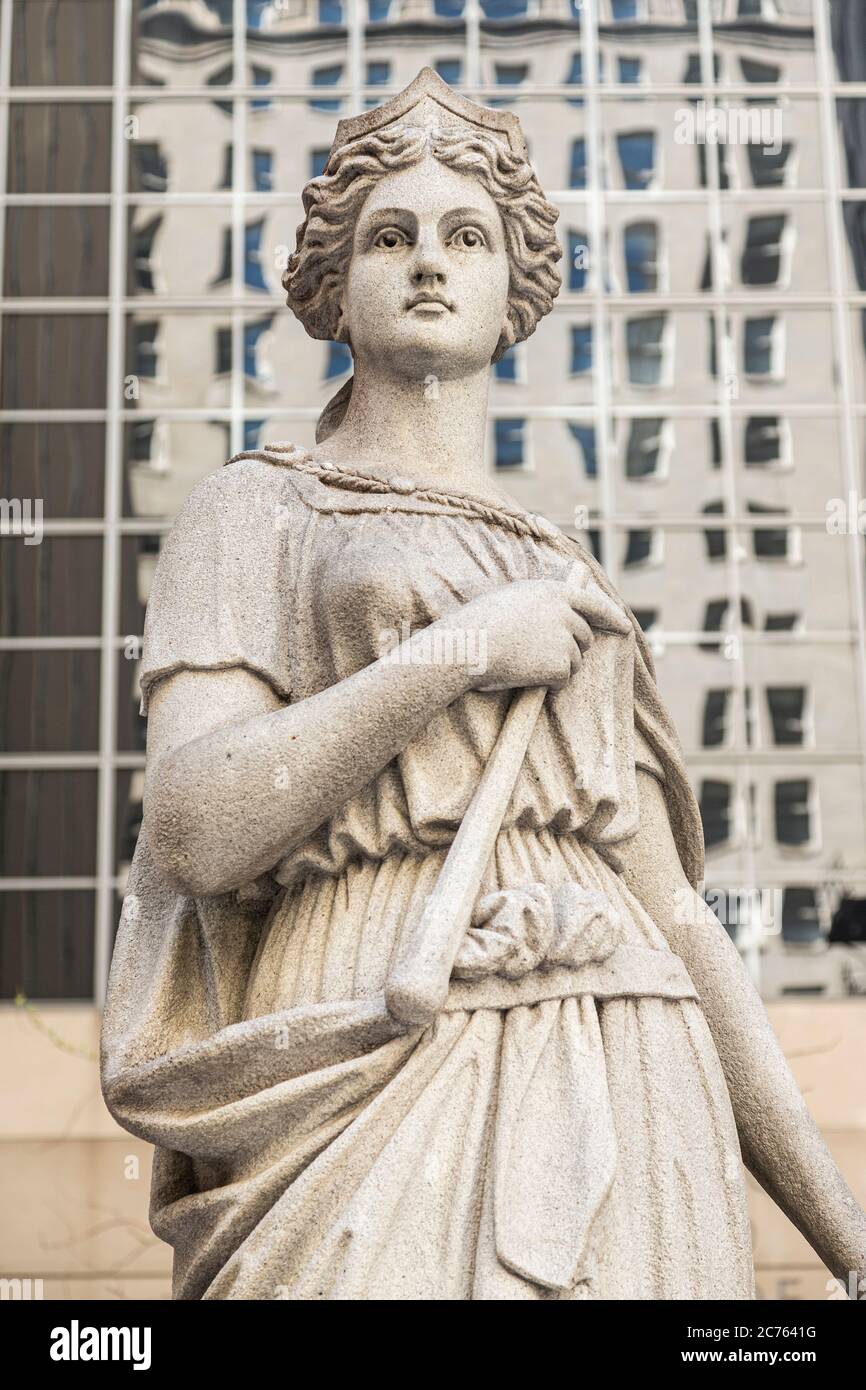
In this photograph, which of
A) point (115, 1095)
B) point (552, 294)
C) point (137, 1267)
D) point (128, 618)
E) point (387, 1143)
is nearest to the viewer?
point (387, 1143)

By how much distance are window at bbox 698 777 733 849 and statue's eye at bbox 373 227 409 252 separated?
1844cm

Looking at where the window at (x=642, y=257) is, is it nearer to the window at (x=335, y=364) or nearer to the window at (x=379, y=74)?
the window at (x=379, y=74)

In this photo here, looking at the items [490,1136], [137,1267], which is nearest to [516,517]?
[490,1136]

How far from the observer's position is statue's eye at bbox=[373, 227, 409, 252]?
558 cm

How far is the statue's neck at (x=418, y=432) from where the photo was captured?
18.3 ft

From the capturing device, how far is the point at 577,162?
2584cm

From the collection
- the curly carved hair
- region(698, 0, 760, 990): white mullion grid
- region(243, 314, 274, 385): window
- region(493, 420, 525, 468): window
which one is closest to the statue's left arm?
the curly carved hair

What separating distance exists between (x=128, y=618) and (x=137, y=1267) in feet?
23.3

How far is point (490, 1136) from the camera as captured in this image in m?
4.55

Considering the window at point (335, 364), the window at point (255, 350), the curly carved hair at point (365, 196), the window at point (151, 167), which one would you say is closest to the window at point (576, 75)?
the window at point (335, 364)

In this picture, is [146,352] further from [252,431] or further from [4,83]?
[4,83]

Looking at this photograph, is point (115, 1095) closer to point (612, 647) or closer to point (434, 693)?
point (434, 693)

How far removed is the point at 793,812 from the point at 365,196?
18.9 m

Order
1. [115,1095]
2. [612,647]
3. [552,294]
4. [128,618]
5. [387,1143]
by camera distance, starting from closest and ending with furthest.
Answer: [387,1143] → [115,1095] → [612,647] → [552,294] → [128,618]
